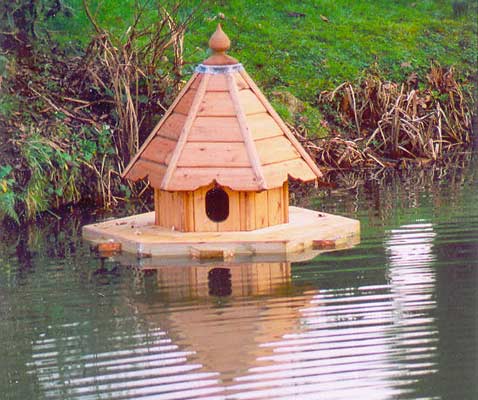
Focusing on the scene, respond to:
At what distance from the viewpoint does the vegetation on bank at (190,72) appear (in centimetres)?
1420

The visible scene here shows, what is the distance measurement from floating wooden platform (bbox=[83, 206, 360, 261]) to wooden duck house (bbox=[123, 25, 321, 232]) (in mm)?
158

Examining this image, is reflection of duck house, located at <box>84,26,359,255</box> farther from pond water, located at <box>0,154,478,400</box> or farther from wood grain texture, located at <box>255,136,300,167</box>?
pond water, located at <box>0,154,478,400</box>

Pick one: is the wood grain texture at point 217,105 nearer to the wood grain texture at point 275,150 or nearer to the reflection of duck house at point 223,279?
the wood grain texture at point 275,150

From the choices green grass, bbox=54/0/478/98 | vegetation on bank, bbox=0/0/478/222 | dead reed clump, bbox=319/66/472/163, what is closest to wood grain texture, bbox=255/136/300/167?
vegetation on bank, bbox=0/0/478/222

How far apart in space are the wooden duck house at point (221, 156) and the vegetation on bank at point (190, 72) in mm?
1860

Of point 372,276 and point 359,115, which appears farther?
point 359,115

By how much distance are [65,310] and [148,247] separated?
156 cm

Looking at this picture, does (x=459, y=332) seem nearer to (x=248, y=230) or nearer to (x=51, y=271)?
(x=248, y=230)

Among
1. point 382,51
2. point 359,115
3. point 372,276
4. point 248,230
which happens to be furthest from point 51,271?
point 382,51

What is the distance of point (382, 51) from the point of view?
1859 cm

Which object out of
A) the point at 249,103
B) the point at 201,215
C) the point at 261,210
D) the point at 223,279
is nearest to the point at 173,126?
the point at 249,103

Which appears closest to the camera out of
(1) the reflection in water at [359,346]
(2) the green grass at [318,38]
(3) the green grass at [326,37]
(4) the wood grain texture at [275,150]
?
(1) the reflection in water at [359,346]

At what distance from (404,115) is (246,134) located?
15.7ft

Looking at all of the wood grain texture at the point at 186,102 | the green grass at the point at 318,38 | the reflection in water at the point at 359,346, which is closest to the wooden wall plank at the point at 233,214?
the wood grain texture at the point at 186,102
